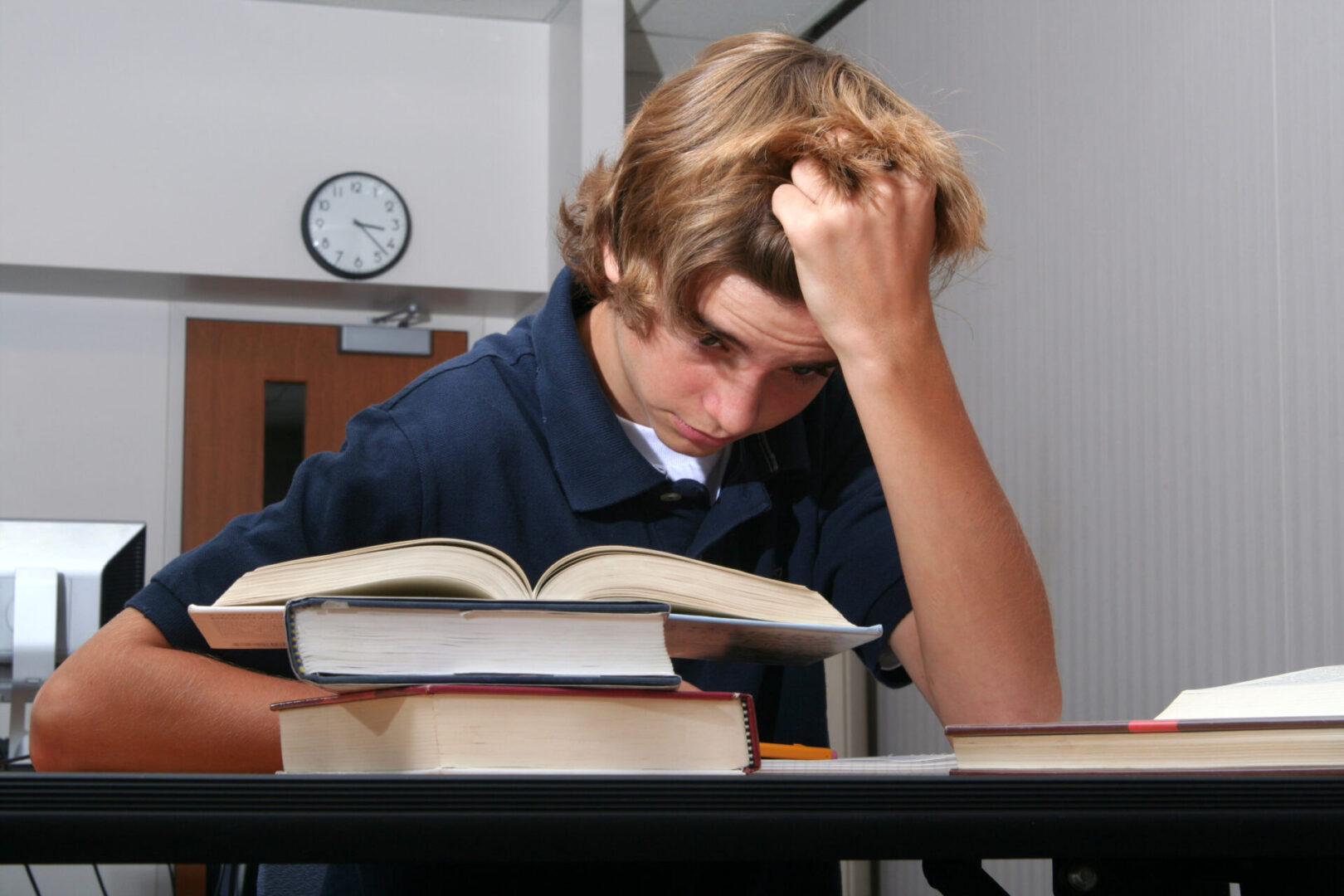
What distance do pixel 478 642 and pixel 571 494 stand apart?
0.47 meters

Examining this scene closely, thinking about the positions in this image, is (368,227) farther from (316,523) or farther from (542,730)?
(542,730)

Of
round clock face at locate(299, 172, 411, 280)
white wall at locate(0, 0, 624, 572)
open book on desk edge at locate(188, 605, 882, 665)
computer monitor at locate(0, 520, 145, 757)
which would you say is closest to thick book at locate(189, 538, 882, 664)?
open book on desk edge at locate(188, 605, 882, 665)

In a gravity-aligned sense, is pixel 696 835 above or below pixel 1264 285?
below

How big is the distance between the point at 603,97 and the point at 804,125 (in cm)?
313

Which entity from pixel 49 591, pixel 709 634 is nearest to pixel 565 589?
pixel 709 634

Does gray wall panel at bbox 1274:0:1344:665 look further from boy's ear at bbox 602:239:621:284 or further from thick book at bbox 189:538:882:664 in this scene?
thick book at bbox 189:538:882:664

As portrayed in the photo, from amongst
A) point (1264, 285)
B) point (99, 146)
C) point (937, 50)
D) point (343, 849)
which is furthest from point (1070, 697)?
point (99, 146)

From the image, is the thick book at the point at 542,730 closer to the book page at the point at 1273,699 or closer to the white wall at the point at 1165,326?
the book page at the point at 1273,699

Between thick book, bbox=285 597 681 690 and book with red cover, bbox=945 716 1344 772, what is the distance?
0.12m

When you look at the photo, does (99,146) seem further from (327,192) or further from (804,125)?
(804,125)

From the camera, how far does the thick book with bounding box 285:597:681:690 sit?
39 centimetres

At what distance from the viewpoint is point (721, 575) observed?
0.46m

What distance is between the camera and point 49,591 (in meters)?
1.82

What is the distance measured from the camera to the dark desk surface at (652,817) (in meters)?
0.32
